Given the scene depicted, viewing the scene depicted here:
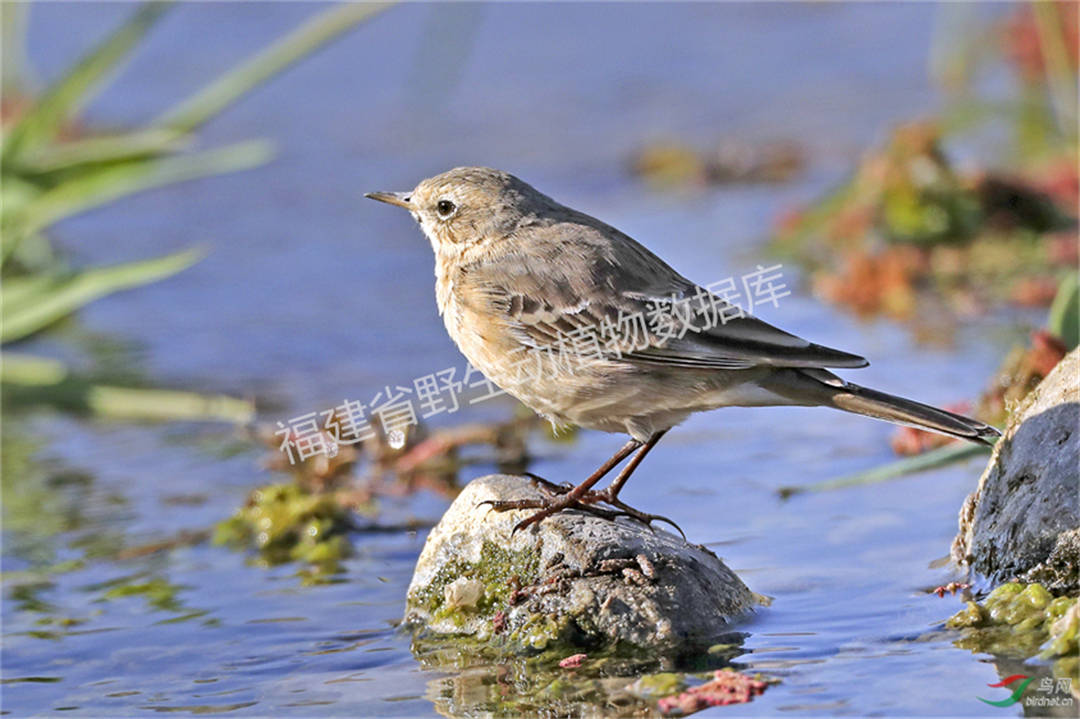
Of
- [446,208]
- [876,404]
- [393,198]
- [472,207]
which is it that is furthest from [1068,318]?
[393,198]

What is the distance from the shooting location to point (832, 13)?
20.0 meters

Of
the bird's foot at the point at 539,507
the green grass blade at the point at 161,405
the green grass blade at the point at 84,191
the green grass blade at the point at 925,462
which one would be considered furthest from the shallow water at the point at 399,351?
the green grass blade at the point at 84,191

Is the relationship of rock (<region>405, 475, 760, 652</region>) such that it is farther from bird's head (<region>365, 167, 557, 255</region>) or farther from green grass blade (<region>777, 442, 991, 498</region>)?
bird's head (<region>365, 167, 557, 255</region>)

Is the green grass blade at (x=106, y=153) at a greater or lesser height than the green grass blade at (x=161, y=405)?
greater

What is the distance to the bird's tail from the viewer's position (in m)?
5.11

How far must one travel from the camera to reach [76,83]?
888 cm

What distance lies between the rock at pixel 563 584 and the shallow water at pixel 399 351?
199 millimetres

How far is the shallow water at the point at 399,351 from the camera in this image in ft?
16.7

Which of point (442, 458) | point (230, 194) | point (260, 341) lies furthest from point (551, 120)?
point (442, 458)


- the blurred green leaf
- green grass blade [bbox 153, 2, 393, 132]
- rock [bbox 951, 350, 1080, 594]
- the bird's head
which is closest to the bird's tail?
rock [bbox 951, 350, 1080, 594]

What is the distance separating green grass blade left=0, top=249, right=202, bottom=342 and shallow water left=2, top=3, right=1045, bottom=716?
0.82 meters

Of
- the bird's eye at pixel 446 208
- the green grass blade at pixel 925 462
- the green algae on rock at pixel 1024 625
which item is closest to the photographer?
the green algae on rock at pixel 1024 625

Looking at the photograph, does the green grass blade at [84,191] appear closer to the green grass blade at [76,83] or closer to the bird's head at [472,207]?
the green grass blade at [76,83]

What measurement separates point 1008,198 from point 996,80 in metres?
6.48
